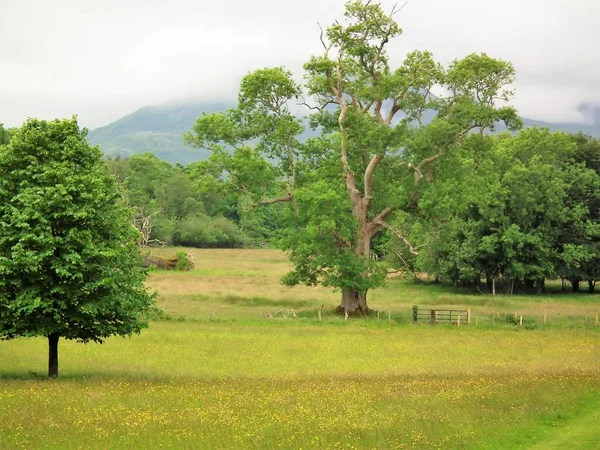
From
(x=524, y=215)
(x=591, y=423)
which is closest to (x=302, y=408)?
(x=591, y=423)

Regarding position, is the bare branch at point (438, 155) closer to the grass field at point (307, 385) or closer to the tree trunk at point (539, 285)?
the grass field at point (307, 385)

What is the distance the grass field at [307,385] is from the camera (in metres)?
19.0

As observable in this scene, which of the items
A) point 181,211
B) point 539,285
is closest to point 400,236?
point 539,285

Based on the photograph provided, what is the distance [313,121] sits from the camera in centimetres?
5644

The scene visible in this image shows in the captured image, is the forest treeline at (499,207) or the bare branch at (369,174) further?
the forest treeline at (499,207)

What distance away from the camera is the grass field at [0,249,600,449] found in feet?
62.4

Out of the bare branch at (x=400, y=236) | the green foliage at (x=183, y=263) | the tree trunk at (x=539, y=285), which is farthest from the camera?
the green foliage at (x=183, y=263)

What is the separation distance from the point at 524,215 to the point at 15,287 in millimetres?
57488

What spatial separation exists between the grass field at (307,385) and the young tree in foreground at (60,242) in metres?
2.42

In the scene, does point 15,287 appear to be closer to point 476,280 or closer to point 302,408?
point 302,408

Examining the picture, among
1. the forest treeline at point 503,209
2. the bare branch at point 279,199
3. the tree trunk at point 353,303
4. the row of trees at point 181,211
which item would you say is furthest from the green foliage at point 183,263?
the tree trunk at point 353,303

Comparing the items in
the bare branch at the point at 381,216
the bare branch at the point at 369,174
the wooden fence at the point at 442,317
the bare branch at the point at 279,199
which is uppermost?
the bare branch at the point at 369,174

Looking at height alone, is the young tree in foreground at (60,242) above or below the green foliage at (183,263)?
above

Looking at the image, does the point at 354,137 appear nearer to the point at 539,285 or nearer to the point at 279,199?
the point at 279,199
